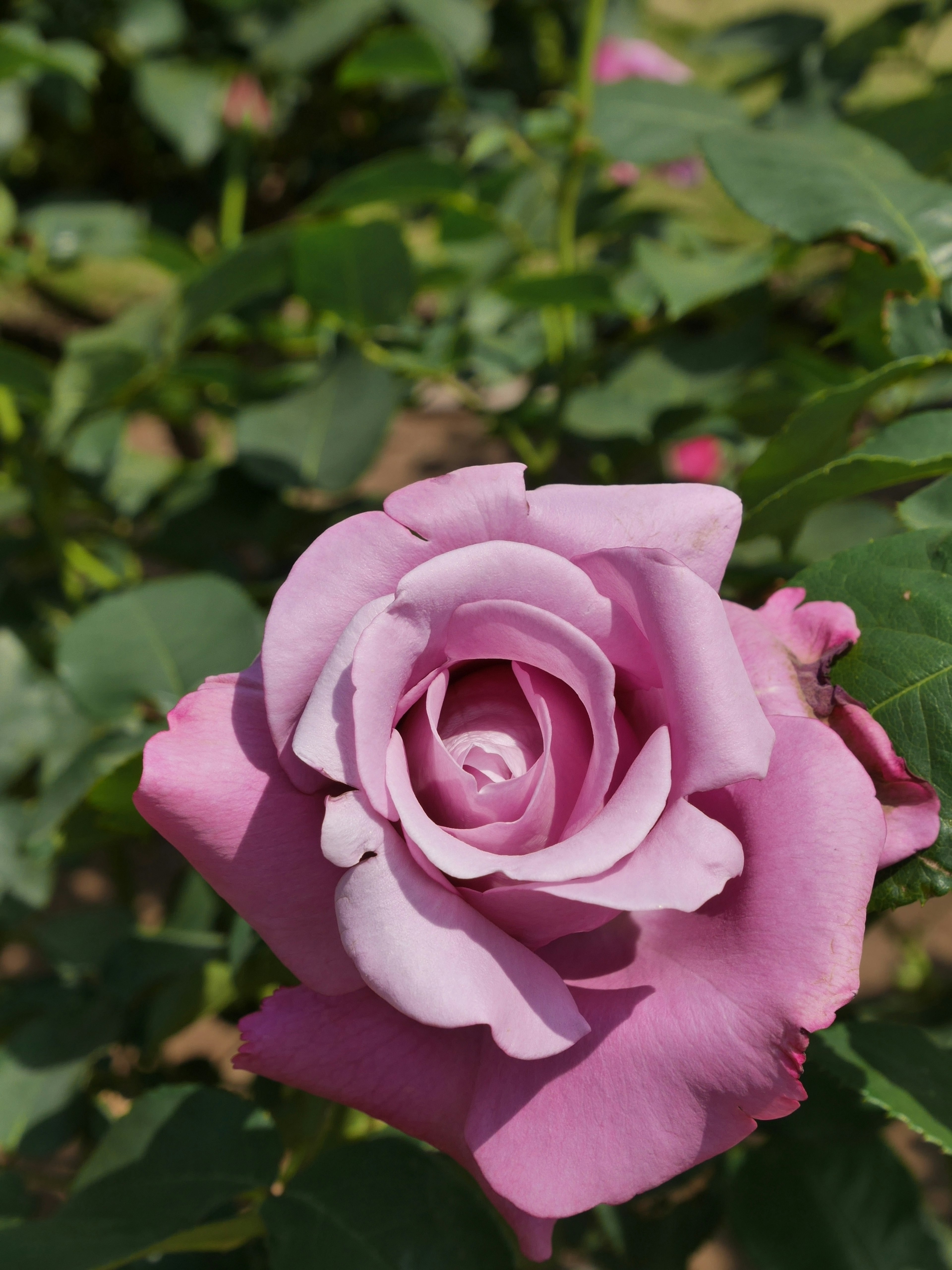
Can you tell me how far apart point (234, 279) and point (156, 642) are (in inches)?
13.3

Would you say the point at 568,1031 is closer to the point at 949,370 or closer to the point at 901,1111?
the point at 901,1111

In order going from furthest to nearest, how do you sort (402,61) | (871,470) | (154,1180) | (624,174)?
(624,174) < (402,61) < (154,1180) < (871,470)

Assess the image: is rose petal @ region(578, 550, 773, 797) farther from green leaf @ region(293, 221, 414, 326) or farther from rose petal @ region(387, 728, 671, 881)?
green leaf @ region(293, 221, 414, 326)

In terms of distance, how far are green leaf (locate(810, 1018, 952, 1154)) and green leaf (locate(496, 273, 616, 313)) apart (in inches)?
23.6

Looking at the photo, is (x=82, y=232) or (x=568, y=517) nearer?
(x=568, y=517)

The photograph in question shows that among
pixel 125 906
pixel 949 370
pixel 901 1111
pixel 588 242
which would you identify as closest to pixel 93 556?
pixel 125 906

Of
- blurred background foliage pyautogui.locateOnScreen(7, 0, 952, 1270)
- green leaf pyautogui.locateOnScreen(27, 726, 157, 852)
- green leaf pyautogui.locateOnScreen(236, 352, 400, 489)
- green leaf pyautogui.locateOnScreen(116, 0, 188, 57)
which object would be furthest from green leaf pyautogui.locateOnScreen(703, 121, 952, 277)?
green leaf pyautogui.locateOnScreen(116, 0, 188, 57)

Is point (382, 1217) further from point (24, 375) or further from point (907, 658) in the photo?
point (24, 375)

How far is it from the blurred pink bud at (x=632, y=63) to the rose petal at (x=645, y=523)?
136 centimetres

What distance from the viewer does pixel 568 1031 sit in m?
0.32

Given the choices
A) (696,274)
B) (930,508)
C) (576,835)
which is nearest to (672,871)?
(576,835)

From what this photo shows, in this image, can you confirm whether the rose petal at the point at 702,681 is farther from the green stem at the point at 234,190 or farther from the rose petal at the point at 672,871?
the green stem at the point at 234,190

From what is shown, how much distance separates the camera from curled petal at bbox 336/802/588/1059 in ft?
0.98

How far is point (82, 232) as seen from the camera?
45.6 inches
